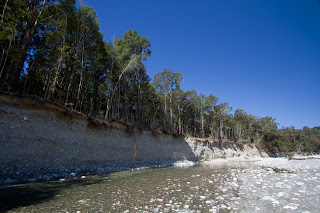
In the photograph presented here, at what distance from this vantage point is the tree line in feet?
37.4

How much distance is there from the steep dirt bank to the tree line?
68.3 inches

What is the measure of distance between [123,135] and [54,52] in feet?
36.9

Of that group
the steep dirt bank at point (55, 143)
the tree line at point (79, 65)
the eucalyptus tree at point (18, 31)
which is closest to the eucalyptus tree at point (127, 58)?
the tree line at point (79, 65)

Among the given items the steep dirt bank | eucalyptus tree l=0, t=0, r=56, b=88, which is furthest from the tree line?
the steep dirt bank

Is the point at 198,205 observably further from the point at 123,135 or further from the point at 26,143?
the point at 123,135

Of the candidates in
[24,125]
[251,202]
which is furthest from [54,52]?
[251,202]

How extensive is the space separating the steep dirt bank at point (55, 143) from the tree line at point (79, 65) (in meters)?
1.74

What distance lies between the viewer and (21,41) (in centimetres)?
1173

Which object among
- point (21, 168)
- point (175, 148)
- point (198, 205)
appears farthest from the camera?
point (175, 148)

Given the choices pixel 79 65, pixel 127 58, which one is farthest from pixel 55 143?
pixel 127 58

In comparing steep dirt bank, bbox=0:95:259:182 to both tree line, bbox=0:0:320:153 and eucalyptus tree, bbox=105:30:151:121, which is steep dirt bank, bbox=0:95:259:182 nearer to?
tree line, bbox=0:0:320:153

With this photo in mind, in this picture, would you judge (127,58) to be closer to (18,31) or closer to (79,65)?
(79,65)

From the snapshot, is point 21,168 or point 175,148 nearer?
point 21,168

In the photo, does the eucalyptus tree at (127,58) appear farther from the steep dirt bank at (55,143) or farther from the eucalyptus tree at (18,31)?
the eucalyptus tree at (18,31)
